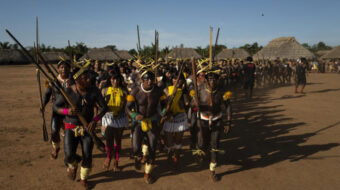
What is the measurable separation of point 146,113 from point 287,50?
42.1 metres

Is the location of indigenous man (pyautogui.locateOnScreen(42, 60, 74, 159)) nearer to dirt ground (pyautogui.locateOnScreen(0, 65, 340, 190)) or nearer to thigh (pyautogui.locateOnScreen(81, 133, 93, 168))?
dirt ground (pyautogui.locateOnScreen(0, 65, 340, 190))

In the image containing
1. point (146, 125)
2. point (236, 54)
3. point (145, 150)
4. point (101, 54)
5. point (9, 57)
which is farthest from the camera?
point (9, 57)

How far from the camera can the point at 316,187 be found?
4.84 metres

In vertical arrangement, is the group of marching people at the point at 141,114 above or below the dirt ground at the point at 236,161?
above

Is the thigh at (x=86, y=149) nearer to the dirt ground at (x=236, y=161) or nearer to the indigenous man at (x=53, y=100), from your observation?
the dirt ground at (x=236, y=161)

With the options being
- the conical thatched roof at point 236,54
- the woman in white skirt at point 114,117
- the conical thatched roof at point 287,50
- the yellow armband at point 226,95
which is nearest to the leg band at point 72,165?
the woman in white skirt at point 114,117

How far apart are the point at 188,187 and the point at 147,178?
0.84 m

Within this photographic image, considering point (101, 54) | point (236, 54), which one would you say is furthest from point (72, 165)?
point (236, 54)

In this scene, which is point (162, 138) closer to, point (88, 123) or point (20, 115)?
point (88, 123)

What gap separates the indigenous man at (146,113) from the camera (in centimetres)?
496

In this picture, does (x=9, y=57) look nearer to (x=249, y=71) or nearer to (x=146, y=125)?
(x=249, y=71)

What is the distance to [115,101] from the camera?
5508 millimetres

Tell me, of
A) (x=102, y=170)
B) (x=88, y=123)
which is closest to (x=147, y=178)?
(x=102, y=170)

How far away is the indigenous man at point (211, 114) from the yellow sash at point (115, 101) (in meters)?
1.75
